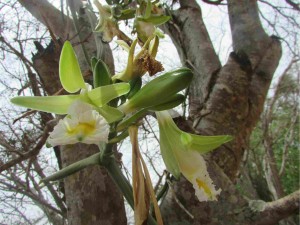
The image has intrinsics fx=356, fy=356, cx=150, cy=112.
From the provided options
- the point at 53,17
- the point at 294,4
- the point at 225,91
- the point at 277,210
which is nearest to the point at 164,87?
the point at 277,210

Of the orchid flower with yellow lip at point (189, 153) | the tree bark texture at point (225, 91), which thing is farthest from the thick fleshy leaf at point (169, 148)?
the tree bark texture at point (225, 91)

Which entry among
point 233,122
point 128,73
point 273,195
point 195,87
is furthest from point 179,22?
point 273,195

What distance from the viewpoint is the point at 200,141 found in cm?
48

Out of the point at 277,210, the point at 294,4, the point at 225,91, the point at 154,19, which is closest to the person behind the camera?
the point at 154,19

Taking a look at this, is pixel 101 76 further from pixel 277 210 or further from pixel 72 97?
pixel 277 210

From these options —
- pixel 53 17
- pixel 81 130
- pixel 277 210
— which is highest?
pixel 53 17

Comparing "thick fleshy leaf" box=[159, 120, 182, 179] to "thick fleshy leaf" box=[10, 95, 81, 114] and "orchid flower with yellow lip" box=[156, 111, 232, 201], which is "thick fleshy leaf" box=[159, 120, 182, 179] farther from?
"thick fleshy leaf" box=[10, 95, 81, 114]

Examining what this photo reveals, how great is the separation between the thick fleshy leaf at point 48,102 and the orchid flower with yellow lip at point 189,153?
0.45 ft

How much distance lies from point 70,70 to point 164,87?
0.45 feet

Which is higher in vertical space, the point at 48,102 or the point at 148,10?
the point at 148,10

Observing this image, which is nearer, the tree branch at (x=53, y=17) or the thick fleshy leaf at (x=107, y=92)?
the thick fleshy leaf at (x=107, y=92)

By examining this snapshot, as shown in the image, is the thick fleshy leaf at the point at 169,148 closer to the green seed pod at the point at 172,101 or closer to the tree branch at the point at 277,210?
the green seed pod at the point at 172,101

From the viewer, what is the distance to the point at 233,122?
136 centimetres

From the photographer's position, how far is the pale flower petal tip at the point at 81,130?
41cm
